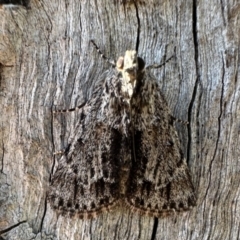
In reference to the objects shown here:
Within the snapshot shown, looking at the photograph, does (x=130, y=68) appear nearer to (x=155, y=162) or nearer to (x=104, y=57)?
(x=104, y=57)

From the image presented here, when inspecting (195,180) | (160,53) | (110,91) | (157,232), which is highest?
(160,53)

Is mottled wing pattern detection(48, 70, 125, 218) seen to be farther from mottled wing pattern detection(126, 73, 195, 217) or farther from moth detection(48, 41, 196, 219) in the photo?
mottled wing pattern detection(126, 73, 195, 217)

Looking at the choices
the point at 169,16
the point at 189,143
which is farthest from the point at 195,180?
the point at 169,16

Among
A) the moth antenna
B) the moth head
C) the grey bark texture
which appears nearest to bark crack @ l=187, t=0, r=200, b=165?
the grey bark texture

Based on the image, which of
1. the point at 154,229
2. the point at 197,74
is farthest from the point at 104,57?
the point at 154,229

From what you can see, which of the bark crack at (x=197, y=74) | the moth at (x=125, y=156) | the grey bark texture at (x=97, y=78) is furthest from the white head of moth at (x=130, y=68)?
the bark crack at (x=197, y=74)

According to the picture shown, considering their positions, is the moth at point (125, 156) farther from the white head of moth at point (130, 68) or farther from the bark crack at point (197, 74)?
the bark crack at point (197, 74)

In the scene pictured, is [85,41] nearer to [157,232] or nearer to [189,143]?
[189,143]

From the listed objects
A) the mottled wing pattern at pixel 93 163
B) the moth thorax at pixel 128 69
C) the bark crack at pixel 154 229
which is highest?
the moth thorax at pixel 128 69
